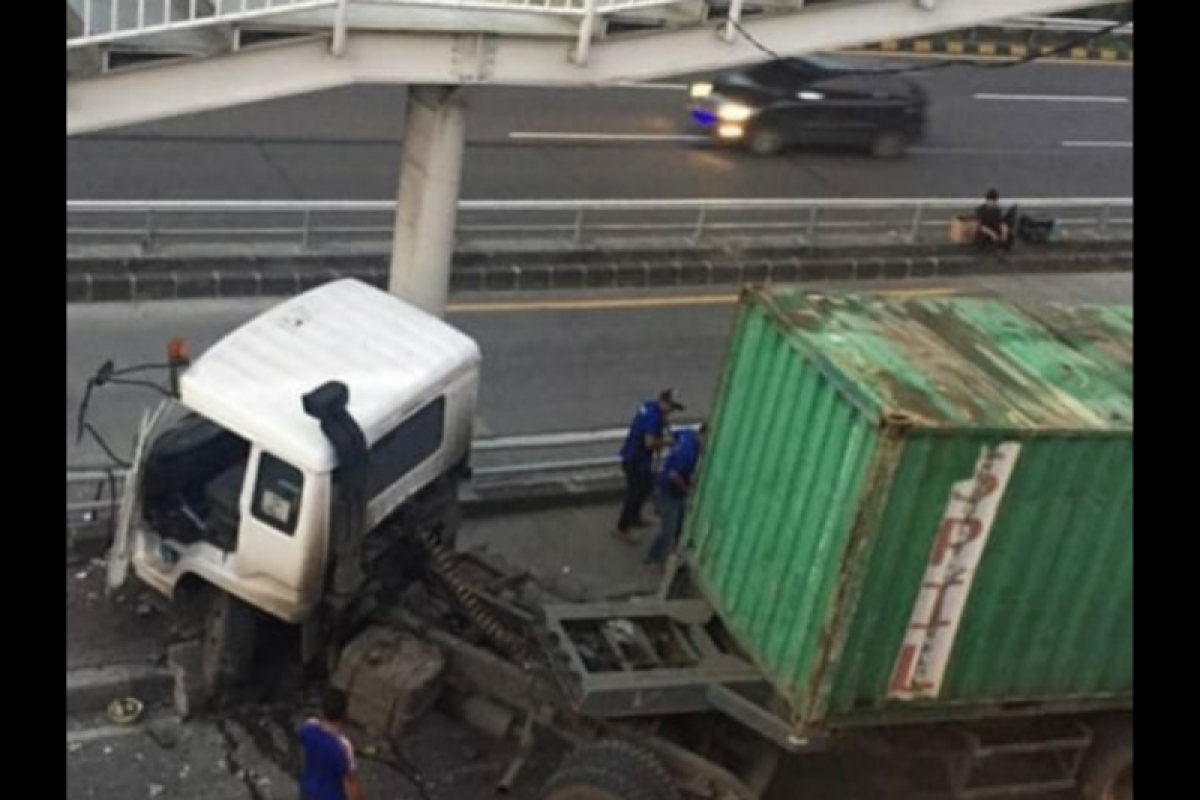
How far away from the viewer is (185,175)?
17344 millimetres

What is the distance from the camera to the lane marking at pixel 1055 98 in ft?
86.2

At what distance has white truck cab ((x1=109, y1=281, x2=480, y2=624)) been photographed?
8.59m

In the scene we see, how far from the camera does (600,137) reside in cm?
2094

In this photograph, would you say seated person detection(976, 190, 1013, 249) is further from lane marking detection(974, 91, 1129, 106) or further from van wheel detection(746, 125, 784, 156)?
lane marking detection(974, 91, 1129, 106)

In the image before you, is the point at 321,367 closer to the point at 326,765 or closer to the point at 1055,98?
the point at 326,765

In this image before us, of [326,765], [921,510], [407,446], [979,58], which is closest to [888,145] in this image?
[979,58]

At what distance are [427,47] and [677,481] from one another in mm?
3434

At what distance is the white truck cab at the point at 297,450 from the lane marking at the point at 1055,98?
18712 mm

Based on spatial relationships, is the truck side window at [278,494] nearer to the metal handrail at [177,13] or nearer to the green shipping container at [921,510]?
the green shipping container at [921,510]

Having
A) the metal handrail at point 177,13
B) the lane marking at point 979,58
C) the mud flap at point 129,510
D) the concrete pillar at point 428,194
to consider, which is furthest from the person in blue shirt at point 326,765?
the lane marking at point 979,58

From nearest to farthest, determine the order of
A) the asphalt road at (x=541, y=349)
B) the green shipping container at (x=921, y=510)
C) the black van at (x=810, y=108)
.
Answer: the green shipping container at (x=921, y=510)
the asphalt road at (x=541, y=349)
the black van at (x=810, y=108)

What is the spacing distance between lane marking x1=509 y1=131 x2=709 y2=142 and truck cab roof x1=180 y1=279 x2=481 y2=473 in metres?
10.8

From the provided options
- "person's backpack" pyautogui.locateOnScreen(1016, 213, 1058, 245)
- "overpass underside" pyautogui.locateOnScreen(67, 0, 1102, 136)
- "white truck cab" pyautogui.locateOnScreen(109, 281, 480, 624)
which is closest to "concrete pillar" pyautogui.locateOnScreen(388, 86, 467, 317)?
"overpass underside" pyautogui.locateOnScreen(67, 0, 1102, 136)
